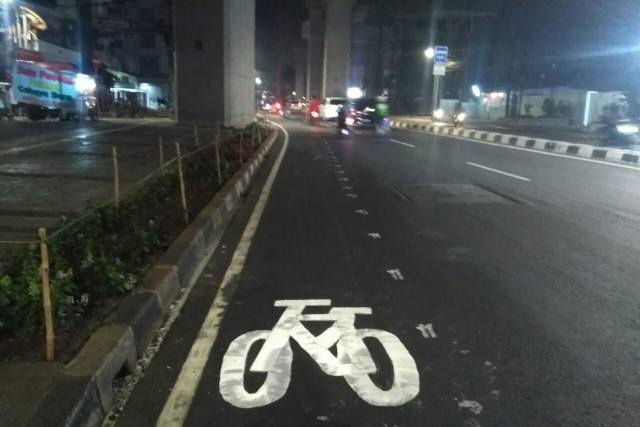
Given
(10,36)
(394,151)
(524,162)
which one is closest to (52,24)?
(10,36)

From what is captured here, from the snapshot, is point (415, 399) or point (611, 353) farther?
point (611, 353)

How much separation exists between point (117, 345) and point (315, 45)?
77.1m

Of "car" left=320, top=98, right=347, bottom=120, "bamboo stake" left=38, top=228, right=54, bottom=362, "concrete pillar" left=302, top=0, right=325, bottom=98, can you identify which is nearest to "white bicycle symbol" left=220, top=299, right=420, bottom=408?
"bamboo stake" left=38, top=228, right=54, bottom=362

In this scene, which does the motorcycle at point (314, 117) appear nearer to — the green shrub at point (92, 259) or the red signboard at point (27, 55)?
the red signboard at point (27, 55)

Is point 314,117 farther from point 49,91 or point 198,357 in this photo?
point 198,357

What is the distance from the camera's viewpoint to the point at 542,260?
673 centimetres

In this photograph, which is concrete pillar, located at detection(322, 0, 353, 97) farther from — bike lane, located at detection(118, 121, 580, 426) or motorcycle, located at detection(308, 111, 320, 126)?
bike lane, located at detection(118, 121, 580, 426)

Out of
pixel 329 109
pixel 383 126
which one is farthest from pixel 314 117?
pixel 383 126

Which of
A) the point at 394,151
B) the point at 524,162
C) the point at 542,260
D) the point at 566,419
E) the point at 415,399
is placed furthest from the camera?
the point at 394,151

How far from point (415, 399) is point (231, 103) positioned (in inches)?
1102

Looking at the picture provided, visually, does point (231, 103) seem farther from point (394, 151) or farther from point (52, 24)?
point (52, 24)

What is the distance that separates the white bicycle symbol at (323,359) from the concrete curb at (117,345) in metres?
0.67

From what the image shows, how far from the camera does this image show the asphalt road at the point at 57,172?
25.8 ft

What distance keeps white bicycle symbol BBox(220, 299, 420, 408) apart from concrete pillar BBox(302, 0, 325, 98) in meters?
66.6
